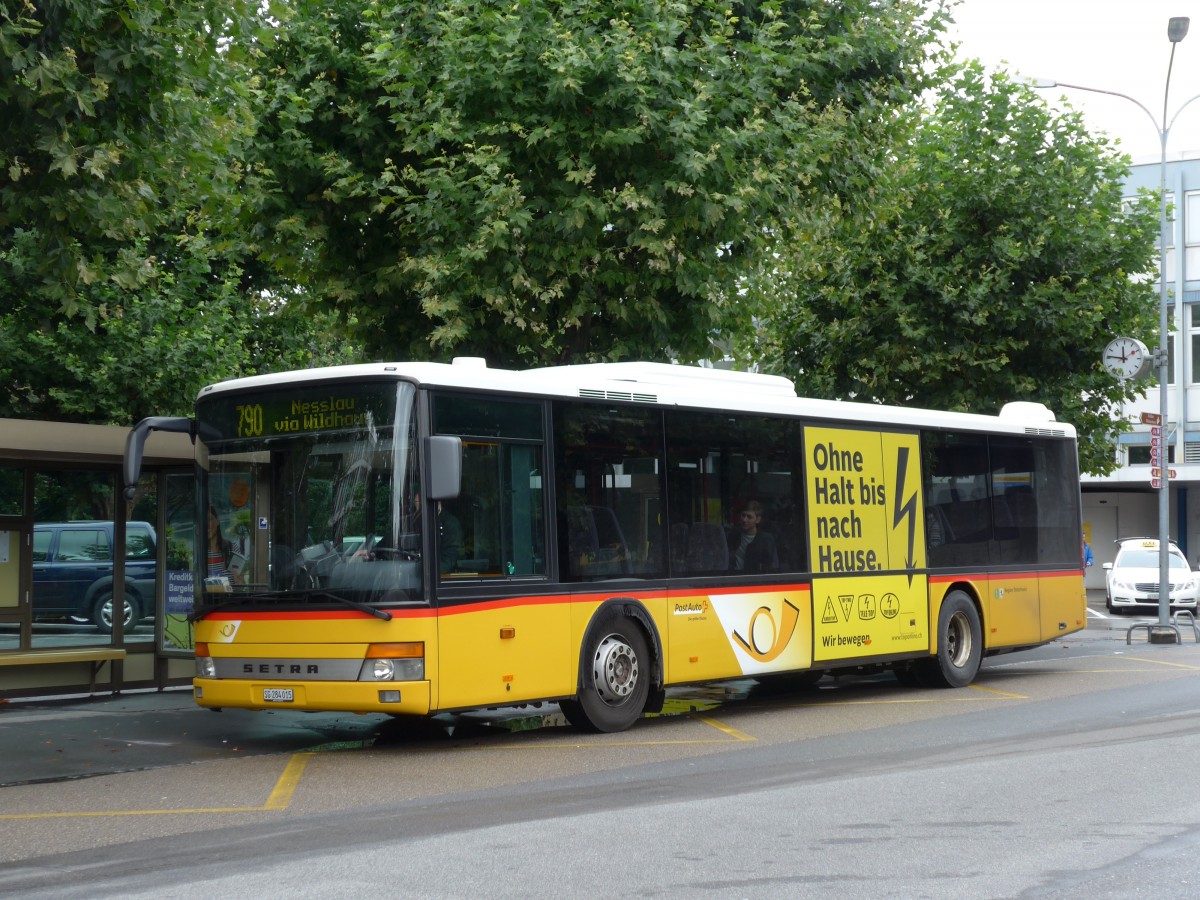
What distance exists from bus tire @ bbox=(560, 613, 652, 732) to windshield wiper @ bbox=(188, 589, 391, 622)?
2.01m

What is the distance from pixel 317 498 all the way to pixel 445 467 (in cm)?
113

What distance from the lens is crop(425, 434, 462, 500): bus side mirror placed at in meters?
11.1

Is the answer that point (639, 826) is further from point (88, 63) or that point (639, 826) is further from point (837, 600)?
point (837, 600)

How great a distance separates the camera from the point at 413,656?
1115 cm

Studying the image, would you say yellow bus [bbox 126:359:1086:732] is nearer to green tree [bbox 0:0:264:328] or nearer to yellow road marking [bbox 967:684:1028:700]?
yellow road marking [bbox 967:684:1028:700]

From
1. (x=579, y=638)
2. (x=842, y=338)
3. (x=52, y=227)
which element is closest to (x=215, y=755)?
(x=579, y=638)

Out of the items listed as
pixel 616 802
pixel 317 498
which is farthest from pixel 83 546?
pixel 616 802

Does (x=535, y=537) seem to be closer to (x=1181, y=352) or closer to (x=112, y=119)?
(x=112, y=119)

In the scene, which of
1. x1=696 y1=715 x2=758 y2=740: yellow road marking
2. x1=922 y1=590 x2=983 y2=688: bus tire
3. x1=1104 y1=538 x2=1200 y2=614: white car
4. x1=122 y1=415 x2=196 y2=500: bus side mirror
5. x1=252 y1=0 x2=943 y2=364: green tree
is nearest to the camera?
x1=122 y1=415 x2=196 y2=500: bus side mirror

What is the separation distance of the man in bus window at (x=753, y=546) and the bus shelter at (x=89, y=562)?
5233 millimetres

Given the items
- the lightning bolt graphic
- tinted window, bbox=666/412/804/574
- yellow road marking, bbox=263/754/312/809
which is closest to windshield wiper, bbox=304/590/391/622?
yellow road marking, bbox=263/754/312/809

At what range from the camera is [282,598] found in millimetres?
11625

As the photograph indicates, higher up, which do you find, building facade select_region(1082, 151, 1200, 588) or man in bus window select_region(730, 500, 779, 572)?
building facade select_region(1082, 151, 1200, 588)

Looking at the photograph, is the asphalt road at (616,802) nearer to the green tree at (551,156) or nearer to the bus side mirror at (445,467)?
the bus side mirror at (445,467)
